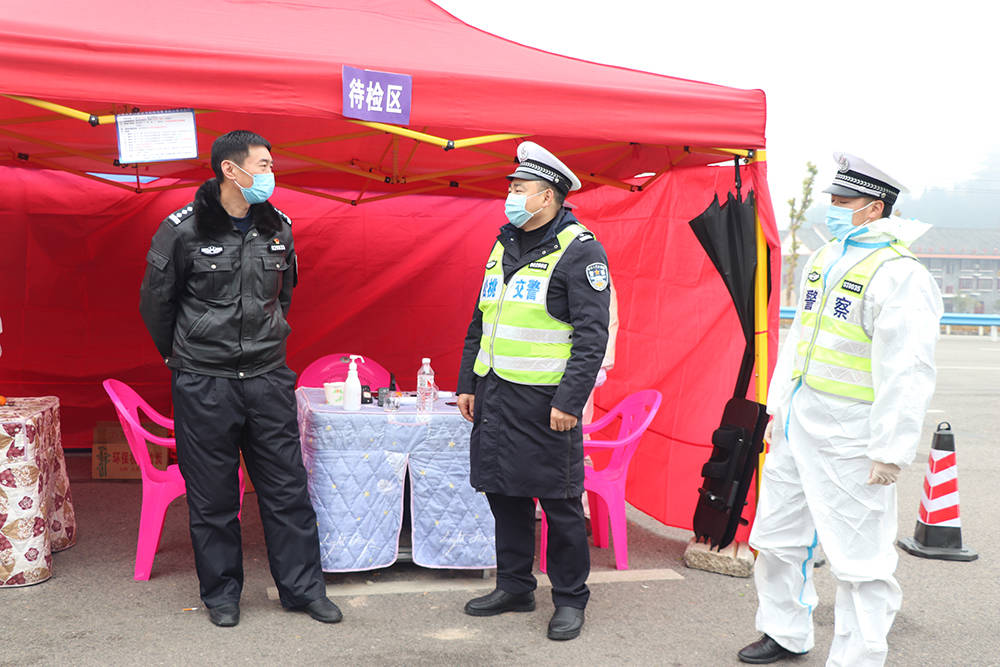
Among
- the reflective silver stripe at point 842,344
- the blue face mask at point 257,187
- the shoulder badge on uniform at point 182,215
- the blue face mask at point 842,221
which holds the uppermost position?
the blue face mask at point 257,187

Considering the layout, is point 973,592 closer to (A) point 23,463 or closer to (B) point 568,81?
(B) point 568,81

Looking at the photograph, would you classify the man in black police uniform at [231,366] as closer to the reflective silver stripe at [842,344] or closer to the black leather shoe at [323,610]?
the black leather shoe at [323,610]

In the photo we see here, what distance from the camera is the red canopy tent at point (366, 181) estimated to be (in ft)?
11.6

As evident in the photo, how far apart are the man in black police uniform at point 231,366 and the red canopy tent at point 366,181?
1.38 feet

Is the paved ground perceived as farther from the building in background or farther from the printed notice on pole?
the building in background

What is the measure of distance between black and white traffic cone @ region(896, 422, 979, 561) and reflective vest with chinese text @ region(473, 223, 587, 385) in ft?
8.93

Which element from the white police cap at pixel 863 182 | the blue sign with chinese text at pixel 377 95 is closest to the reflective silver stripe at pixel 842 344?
the white police cap at pixel 863 182

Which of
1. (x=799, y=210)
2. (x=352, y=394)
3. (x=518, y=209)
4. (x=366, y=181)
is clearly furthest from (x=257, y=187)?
(x=799, y=210)

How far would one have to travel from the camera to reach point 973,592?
14.1ft

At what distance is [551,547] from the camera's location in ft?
12.0

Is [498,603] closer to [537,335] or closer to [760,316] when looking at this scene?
[537,335]

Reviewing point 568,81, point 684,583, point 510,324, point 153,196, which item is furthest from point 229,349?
point 153,196

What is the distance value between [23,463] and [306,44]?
2248mm

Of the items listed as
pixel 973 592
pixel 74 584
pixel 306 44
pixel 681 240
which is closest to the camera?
pixel 306 44
